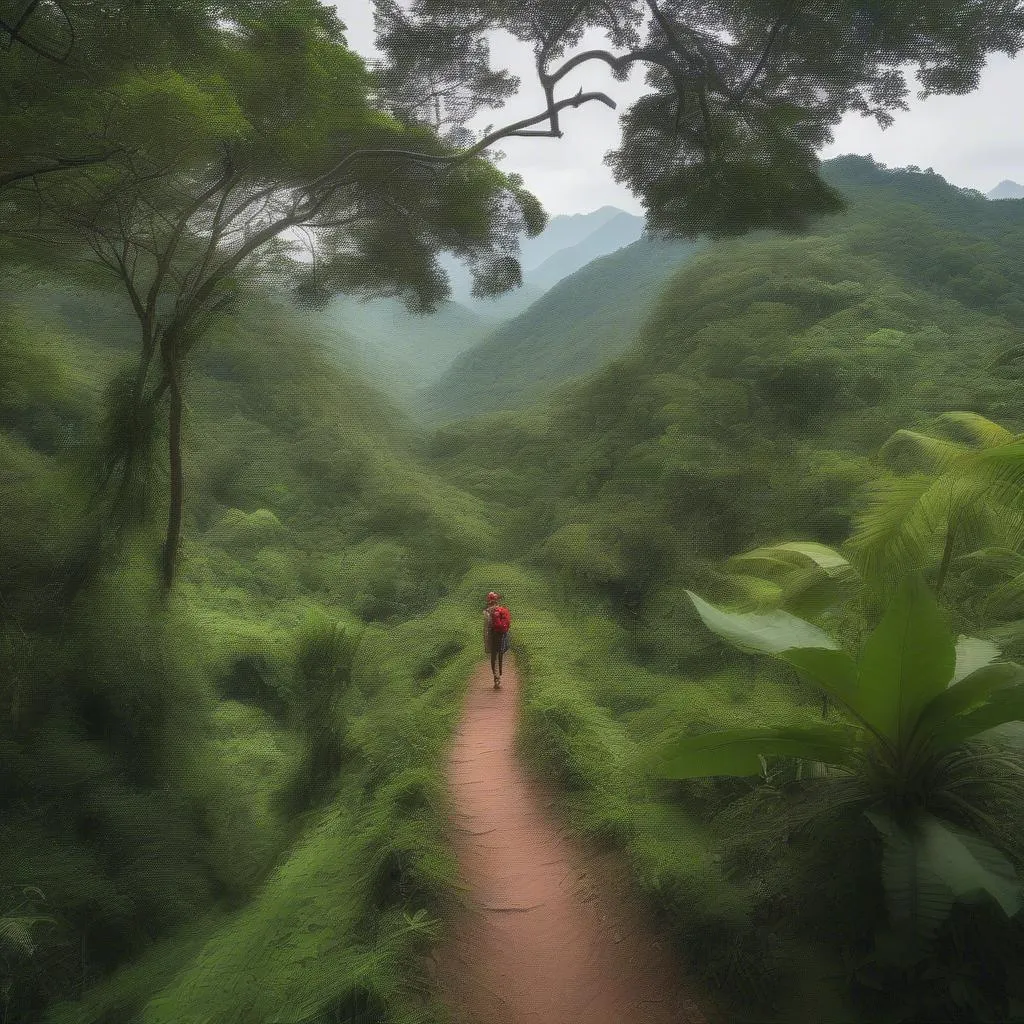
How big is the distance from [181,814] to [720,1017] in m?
4.11

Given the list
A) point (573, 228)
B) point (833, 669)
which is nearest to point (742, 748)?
point (833, 669)

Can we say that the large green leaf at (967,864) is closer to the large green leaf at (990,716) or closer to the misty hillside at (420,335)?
the large green leaf at (990,716)

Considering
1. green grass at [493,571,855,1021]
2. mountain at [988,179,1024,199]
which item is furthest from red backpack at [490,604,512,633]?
mountain at [988,179,1024,199]

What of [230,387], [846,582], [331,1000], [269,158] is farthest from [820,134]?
[230,387]

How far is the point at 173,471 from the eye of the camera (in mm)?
5488

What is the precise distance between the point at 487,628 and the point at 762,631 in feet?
13.8

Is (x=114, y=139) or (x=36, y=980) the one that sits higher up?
(x=114, y=139)

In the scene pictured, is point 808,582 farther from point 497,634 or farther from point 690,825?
point 497,634

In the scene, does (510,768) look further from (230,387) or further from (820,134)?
(230,387)

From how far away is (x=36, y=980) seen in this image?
3.12 metres

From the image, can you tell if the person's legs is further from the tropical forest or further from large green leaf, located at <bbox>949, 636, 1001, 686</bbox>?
large green leaf, located at <bbox>949, 636, 1001, 686</bbox>

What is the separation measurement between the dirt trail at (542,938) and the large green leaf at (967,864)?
106 cm

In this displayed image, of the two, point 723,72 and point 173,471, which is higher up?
point 723,72

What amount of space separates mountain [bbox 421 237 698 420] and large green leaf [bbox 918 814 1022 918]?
16.6 meters
